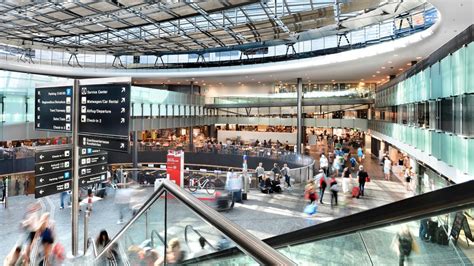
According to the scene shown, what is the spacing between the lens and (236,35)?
Result: 997 inches

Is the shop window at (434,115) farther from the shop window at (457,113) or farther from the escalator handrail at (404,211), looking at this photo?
the escalator handrail at (404,211)

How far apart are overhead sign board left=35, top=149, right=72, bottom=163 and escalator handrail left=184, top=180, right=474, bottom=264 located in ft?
19.3

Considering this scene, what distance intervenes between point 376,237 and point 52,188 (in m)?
6.34

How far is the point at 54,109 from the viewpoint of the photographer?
22.0 feet

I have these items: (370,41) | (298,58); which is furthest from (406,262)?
(298,58)

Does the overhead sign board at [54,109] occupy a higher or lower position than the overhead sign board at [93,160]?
higher

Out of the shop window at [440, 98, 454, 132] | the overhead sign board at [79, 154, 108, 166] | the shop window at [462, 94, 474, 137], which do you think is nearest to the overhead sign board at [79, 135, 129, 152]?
the overhead sign board at [79, 154, 108, 166]

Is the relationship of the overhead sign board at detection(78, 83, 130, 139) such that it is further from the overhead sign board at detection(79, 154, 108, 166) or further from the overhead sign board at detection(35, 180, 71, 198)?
the overhead sign board at detection(35, 180, 71, 198)

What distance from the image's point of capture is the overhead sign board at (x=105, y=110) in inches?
227

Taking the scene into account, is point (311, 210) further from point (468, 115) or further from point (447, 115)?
point (468, 115)

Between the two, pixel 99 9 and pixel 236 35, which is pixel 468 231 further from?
pixel 236 35

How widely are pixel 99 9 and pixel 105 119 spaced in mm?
15443

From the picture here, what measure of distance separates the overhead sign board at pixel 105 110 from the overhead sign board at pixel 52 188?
121 centimetres

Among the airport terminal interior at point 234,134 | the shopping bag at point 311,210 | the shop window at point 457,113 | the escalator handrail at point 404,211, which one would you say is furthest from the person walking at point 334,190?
the escalator handrail at point 404,211
